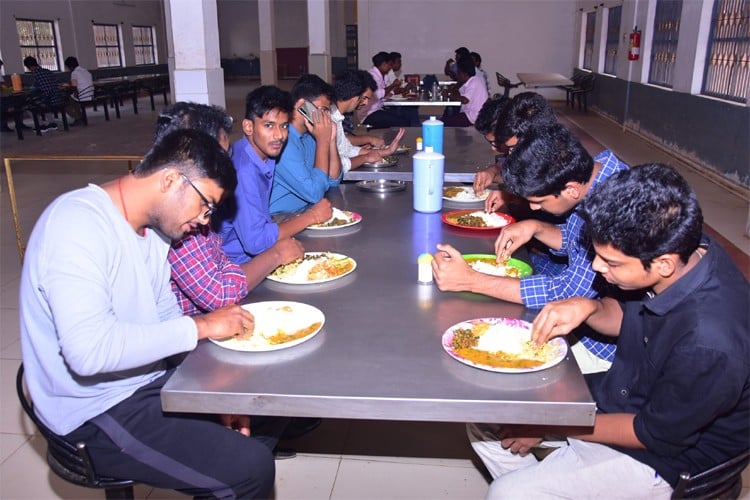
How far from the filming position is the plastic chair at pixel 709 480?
119cm

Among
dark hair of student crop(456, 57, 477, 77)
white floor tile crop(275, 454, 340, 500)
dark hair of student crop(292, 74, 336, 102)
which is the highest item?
dark hair of student crop(456, 57, 477, 77)

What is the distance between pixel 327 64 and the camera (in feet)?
31.3

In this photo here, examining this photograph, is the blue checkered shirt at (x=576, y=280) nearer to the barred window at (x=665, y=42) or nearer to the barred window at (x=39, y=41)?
the barred window at (x=665, y=42)

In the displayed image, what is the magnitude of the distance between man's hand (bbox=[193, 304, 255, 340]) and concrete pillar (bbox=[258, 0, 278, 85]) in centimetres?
1103

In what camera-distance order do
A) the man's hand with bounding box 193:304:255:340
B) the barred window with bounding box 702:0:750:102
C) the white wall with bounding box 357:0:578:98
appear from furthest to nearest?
the white wall with bounding box 357:0:578:98
the barred window with bounding box 702:0:750:102
the man's hand with bounding box 193:304:255:340

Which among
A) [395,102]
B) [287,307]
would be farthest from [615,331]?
[395,102]

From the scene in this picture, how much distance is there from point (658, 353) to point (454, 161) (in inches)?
87.1

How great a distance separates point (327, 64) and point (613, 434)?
9012mm

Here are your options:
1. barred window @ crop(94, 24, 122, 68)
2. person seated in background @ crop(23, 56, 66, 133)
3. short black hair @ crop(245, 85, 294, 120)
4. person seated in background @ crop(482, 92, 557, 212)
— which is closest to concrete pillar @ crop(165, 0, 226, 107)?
short black hair @ crop(245, 85, 294, 120)

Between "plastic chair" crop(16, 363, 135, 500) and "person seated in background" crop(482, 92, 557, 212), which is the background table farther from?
"plastic chair" crop(16, 363, 135, 500)

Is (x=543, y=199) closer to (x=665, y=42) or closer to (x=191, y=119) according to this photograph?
(x=191, y=119)

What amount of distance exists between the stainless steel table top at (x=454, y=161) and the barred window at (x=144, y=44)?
16.1 metres

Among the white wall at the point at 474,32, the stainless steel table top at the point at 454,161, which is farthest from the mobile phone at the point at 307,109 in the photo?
the white wall at the point at 474,32

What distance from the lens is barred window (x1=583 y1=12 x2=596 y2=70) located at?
13.1m
